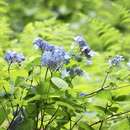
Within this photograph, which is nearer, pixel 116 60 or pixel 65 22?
pixel 116 60

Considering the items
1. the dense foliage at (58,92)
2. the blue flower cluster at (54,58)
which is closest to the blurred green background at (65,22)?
the dense foliage at (58,92)

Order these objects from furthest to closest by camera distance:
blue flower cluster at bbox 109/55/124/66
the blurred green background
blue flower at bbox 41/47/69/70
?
the blurred green background < blue flower cluster at bbox 109/55/124/66 < blue flower at bbox 41/47/69/70

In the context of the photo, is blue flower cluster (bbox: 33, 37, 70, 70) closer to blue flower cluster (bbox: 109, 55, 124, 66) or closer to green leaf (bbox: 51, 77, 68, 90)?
green leaf (bbox: 51, 77, 68, 90)

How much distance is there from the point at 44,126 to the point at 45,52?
0.99ft

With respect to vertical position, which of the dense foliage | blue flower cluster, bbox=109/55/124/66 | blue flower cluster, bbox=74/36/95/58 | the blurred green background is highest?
the blurred green background

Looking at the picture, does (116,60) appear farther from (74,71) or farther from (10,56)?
(10,56)

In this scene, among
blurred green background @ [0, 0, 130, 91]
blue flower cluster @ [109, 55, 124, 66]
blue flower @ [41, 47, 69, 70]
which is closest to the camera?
blue flower @ [41, 47, 69, 70]

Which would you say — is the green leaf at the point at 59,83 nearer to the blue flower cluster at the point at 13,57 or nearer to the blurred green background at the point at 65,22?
the blue flower cluster at the point at 13,57

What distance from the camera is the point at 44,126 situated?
4.91 feet

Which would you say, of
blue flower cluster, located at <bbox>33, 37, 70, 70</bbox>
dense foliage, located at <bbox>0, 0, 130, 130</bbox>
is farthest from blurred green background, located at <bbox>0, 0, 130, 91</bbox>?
blue flower cluster, located at <bbox>33, 37, 70, 70</bbox>

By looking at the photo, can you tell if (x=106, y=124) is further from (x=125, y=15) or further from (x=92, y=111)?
(x=125, y=15)

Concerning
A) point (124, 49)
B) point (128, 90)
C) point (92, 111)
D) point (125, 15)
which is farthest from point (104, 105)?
point (124, 49)

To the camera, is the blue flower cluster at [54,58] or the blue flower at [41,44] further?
the blue flower at [41,44]

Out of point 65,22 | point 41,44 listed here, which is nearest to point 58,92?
point 41,44
